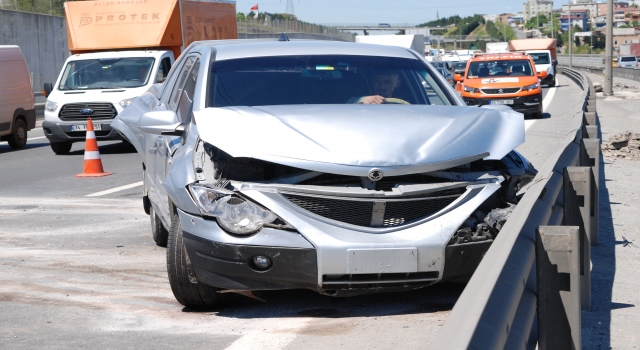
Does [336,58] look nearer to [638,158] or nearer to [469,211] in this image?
[469,211]

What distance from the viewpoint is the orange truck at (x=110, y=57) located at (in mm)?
17922

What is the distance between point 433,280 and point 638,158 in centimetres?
993

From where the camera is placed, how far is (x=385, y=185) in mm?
4988

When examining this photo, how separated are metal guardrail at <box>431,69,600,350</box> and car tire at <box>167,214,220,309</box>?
Result: 190 centimetres

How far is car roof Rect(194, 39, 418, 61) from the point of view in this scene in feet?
21.4

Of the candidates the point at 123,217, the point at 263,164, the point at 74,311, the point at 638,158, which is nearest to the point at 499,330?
the point at 263,164

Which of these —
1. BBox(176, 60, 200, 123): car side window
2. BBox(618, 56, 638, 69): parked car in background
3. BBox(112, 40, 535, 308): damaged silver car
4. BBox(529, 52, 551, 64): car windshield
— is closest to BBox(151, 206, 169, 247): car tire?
BBox(176, 60, 200, 123): car side window

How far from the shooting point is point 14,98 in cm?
1912

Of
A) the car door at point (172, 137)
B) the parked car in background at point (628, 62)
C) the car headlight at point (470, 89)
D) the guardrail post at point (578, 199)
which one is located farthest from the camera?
the parked car in background at point (628, 62)

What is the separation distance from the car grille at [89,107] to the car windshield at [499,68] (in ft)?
41.2

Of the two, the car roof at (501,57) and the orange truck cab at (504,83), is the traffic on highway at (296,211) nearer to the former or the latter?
the orange truck cab at (504,83)

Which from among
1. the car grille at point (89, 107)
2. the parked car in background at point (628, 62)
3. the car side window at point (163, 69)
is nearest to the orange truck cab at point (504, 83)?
the car side window at point (163, 69)

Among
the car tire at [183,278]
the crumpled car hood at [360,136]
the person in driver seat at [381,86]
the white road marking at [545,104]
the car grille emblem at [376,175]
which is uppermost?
the person in driver seat at [381,86]

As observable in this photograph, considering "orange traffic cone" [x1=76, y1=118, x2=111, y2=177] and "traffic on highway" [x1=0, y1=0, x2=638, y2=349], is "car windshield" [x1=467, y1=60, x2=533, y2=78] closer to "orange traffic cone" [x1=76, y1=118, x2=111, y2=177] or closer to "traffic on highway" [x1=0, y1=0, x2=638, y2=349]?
"orange traffic cone" [x1=76, y1=118, x2=111, y2=177]
